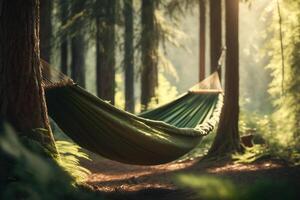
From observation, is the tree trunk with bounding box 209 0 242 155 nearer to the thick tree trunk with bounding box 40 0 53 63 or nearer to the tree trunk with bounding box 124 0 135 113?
the tree trunk with bounding box 124 0 135 113

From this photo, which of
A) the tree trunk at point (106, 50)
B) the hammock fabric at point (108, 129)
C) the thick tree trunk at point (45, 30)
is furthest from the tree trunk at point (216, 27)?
the hammock fabric at point (108, 129)

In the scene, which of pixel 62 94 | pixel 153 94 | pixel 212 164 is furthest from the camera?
pixel 153 94

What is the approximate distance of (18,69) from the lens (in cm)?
339

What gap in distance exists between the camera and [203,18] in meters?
10.7

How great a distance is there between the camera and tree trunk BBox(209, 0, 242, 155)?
21.3 ft

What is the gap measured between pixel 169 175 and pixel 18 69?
2946mm

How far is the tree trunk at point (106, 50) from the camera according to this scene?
8367 mm

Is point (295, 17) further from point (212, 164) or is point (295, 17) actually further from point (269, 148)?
point (212, 164)

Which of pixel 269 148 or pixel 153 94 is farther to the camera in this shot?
pixel 153 94

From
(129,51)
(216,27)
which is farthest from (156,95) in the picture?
(216,27)

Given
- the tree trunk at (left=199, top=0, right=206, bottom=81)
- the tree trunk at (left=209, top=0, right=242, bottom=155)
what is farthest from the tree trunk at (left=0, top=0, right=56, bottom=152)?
the tree trunk at (left=199, top=0, right=206, bottom=81)

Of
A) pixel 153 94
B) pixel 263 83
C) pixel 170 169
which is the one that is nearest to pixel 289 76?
pixel 170 169

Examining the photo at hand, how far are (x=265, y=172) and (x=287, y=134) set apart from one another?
170cm

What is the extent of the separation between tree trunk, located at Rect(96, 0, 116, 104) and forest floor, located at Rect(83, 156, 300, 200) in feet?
7.83
